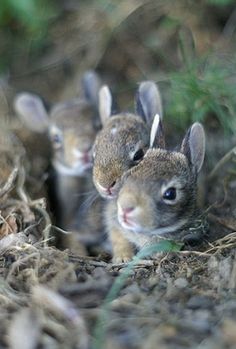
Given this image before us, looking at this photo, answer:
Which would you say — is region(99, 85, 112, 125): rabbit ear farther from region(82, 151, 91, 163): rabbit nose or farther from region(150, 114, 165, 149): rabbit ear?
region(150, 114, 165, 149): rabbit ear

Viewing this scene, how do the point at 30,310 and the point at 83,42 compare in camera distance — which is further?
the point at 83,42

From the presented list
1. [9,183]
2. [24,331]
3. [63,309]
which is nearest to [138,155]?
[9,183]

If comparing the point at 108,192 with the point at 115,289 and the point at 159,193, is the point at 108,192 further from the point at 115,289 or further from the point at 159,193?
the point at 115,289

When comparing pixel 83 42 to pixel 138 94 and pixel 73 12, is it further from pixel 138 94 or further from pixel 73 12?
pixel 138 94

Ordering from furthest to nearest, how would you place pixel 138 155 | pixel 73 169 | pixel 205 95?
pixel 73 169
pixel 205 95
pixel 138 155

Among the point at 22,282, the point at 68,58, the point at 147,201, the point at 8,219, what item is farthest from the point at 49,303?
the point at 68,58

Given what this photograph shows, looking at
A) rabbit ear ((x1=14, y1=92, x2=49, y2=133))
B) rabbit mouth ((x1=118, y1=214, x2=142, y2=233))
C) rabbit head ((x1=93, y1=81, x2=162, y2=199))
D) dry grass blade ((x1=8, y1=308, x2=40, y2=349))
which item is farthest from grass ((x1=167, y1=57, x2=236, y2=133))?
dry grass blade ((x1=8, y1=308, x2=40, y2=349))

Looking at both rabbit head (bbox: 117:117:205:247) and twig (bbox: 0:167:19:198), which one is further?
twig (bbox: 0:167:19:198)
